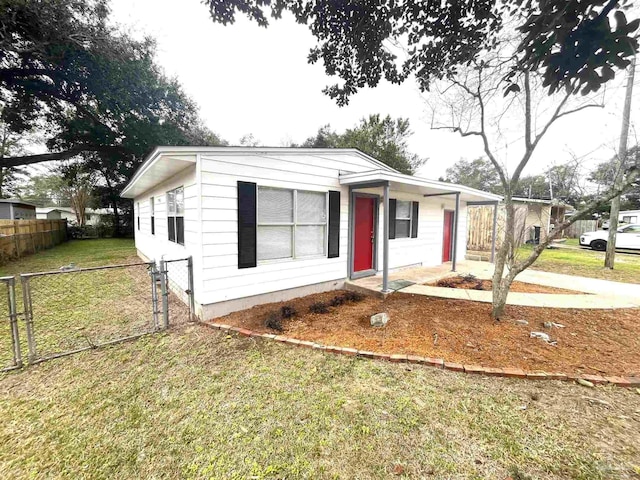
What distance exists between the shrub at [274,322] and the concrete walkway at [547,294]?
2.35 m

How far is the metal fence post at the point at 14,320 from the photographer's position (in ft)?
9.32

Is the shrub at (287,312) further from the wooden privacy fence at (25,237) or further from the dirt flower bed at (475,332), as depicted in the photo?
the wooden privacy fence at (25,237)

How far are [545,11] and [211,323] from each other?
17.1 feet

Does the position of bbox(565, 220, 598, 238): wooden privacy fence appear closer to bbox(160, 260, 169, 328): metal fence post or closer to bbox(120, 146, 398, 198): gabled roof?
bbox(120, 146, 398, 198): gabled roof

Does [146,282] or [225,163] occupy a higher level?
[225,163]

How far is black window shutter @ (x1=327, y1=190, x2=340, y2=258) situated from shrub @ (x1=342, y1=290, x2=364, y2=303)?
901 mm

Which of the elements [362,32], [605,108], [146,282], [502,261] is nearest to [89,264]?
[146,282]

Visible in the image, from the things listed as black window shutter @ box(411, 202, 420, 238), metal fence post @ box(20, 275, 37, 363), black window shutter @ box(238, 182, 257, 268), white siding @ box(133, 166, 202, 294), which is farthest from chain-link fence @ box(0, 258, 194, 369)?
black window shutter @ box(411, 202, 420, 238)

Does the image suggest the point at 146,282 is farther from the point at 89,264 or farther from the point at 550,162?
the point at 550,162

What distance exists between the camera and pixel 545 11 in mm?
2188

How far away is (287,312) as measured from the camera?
179 inches

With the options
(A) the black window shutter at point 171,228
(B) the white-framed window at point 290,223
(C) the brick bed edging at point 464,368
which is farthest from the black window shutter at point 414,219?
(A) the black window shutter at point 171,228

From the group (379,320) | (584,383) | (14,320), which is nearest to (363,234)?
(379,320)

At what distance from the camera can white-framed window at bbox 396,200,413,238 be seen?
25.1ft
